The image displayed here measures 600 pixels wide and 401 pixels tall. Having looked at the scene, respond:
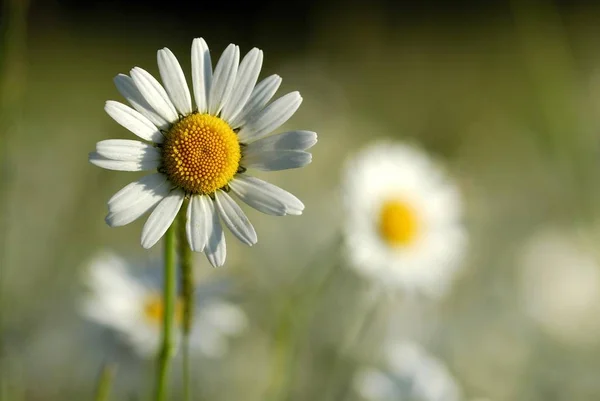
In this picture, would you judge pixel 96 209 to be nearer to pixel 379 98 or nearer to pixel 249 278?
pixel 249 278

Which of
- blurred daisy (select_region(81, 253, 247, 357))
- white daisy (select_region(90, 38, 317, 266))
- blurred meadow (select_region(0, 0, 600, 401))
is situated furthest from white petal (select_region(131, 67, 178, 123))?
blurred daisy (select_region(81, 253, 247, 357))

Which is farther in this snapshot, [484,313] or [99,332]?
[484,313]

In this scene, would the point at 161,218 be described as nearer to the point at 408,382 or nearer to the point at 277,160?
the point at 277,160

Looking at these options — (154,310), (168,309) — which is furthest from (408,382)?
(168,309)

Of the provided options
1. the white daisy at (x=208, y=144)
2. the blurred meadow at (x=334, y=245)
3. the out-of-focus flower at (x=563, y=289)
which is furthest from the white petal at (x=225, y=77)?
the out-of-focus flower at (x=563, y=289)

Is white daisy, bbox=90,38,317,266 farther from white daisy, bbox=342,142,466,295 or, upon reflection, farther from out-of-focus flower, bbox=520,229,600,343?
out-of-focus flower, bbox=520,229,600,343

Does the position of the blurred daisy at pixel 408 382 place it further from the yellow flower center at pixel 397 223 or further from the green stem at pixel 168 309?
the green stem at pixel 168 309

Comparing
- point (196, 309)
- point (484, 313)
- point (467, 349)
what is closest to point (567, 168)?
point (484, 313)
